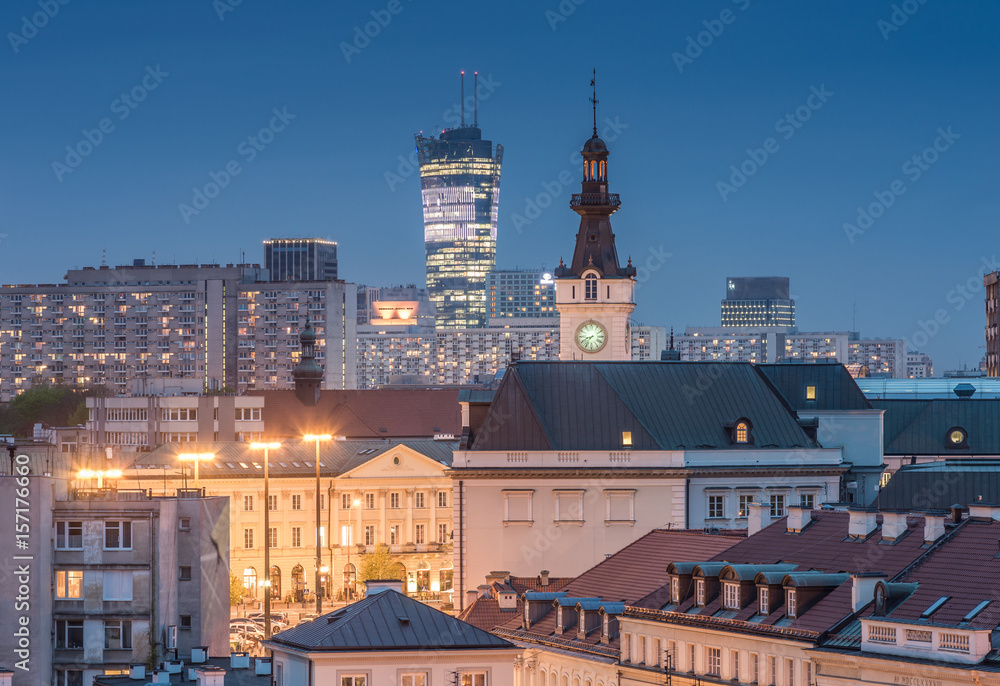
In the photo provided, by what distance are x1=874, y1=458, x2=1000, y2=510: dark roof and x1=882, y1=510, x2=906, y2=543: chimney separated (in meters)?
42.8

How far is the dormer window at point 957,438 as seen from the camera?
148 m

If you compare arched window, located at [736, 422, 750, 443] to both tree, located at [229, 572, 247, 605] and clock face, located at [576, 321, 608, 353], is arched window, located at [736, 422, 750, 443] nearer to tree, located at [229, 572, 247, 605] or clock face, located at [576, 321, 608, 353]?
clock face, located at [576, 321, 608, 353]

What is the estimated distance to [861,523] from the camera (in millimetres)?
75625

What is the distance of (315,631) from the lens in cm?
6738

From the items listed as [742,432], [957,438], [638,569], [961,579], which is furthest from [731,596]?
[957,438]

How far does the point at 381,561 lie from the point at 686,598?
88.6m

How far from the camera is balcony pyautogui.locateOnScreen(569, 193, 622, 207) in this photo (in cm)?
16162

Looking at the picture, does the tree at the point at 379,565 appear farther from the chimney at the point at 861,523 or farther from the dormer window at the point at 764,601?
the dormer window at the point at 764,601

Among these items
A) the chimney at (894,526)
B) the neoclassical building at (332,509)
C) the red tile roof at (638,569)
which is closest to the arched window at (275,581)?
the neoclassical building at (332,509)

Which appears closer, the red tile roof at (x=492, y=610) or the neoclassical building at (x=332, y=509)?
the red tile roof at (x=492, y=610)

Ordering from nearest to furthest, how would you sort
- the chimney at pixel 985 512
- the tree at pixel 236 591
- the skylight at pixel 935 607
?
1. the skylight at pixel 935 607
2. the chimney at pixel 985 512
3. the tree at pixel 236 591

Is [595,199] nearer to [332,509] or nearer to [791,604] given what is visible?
[332,509]

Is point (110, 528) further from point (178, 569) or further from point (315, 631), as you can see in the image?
point (315, 631)

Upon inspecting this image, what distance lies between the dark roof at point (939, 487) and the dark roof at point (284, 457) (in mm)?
60627
